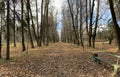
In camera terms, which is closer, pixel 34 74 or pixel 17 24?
pixel 34 74

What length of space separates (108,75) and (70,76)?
173 cm

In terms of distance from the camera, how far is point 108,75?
10992 mm

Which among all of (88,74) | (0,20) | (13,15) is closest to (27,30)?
(13,15)

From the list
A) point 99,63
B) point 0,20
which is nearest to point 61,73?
point 99,63

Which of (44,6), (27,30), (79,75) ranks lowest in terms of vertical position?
(79,75)

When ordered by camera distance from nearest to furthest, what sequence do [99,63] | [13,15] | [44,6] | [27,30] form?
1. [99,63]
2. [13,15]
3. [27,30]
4. [44,6]

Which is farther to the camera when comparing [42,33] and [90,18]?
[42,33]

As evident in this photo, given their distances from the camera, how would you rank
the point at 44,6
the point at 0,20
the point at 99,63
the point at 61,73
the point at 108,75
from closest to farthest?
the point at 108,75 → the point at 61,73 → the point at 99,63 → the point at 0,20 → the point at 44,6

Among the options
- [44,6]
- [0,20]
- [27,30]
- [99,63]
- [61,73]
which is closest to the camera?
[61,73]

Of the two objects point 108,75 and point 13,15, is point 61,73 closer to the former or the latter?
point 108,75

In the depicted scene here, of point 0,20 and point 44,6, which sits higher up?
point 44,6

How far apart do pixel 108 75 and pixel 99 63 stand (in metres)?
3.26

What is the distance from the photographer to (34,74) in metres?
11.7

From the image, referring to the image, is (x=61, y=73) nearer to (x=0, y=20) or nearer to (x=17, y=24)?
(x=0, y=20)
